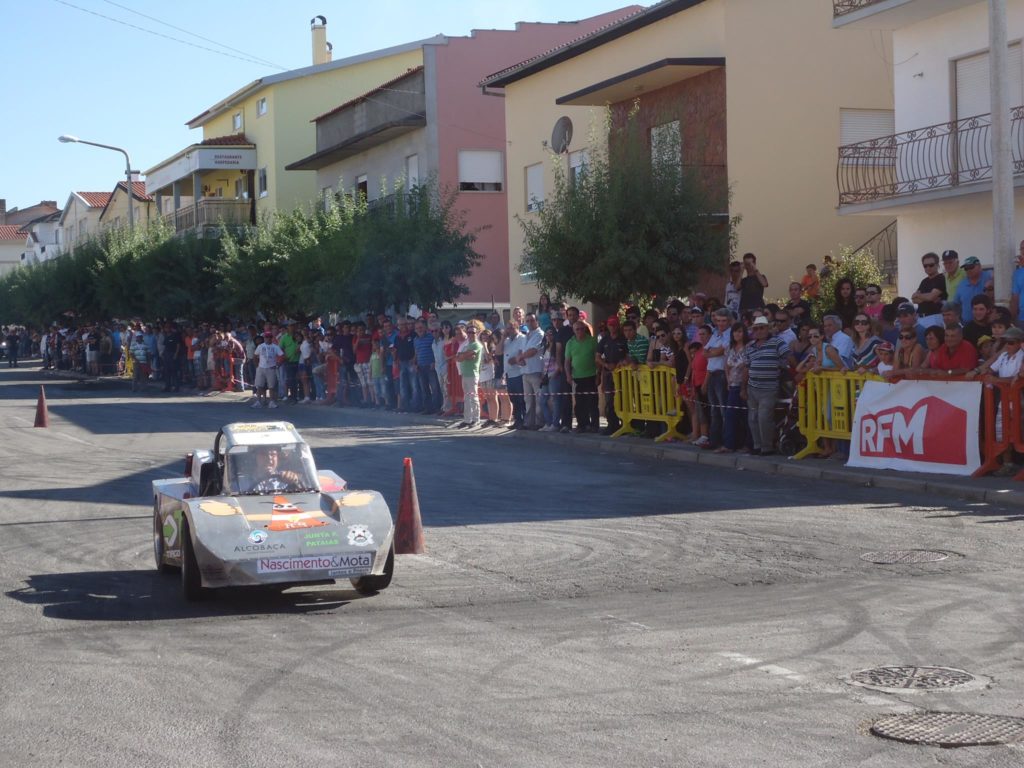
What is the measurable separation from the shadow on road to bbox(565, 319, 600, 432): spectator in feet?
39.6

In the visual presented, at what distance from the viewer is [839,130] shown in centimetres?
2898

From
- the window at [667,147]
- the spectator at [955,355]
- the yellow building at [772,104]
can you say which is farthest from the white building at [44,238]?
the spectator at [955,355]

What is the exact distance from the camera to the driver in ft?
33.1

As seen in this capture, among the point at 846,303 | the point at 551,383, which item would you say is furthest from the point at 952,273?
the point at 551,383

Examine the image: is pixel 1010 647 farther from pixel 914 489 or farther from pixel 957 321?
pixel 957 321

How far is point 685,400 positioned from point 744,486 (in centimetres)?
433

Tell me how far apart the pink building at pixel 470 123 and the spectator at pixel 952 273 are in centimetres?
2472

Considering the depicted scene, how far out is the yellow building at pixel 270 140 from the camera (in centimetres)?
5703

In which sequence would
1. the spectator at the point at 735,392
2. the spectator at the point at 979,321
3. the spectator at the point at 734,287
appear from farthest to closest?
the spectator at the point at 734,287 → the spectator at the point at 735,392 → the spectator at the point at 979,321

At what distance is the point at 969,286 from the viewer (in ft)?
57.7

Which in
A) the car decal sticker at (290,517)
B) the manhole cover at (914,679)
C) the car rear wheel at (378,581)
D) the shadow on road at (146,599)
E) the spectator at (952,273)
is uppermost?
the spectator at (952,273)

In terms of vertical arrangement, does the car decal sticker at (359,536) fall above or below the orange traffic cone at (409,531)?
above

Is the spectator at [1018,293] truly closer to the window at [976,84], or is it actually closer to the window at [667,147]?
the window at [976,84]

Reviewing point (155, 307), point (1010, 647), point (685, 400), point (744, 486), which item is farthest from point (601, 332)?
point (155, 307)
